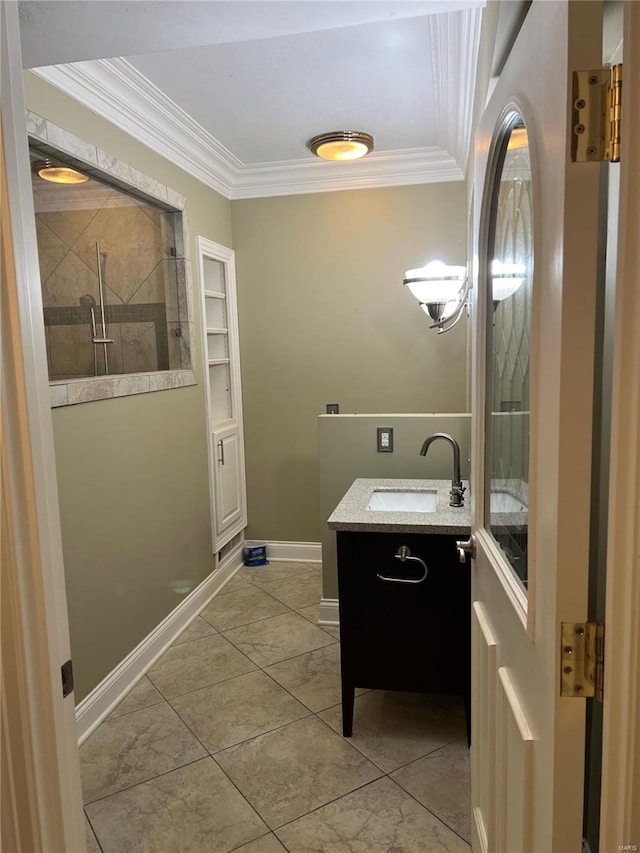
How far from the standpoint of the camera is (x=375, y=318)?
4.02 meters

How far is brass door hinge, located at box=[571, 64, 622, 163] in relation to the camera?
27.9 inches

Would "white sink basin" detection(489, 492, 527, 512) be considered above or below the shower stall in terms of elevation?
below

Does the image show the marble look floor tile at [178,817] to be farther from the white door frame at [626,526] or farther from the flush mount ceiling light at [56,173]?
the flush mount ceiling light at [56,173]

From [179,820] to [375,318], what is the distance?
9.96 feet

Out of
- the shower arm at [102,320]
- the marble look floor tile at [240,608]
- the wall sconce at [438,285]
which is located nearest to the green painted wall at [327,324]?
the marble look floor tile at [240,608]

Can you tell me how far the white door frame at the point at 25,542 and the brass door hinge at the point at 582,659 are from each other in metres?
0.83

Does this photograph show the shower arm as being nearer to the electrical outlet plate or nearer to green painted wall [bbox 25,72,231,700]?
green painted wall [bbox 25,72,231,700]

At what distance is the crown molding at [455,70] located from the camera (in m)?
2.19

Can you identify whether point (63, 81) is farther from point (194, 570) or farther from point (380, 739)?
point (380, 739)

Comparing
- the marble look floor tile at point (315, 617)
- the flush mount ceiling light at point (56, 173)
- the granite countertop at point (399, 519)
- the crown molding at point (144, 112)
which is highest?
the crown molding at point (144, 112)

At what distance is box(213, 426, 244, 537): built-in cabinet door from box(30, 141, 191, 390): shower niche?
2.32 ft

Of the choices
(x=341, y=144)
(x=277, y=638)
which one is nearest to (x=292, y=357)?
(x=341, y=144)

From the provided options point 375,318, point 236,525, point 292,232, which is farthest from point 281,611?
point 292,232

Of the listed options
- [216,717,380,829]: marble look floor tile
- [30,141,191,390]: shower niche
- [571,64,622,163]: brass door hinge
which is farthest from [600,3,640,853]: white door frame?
[30,141,191,390]: shower niche
